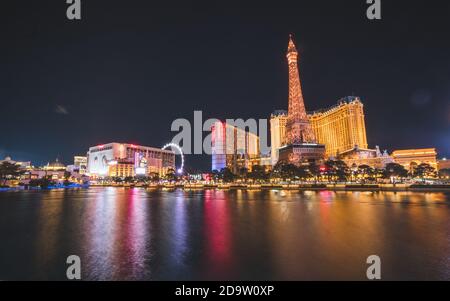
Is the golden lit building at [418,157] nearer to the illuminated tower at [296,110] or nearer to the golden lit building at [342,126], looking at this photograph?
the golden lit building at [342,126]

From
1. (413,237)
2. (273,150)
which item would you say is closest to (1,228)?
(413,237)

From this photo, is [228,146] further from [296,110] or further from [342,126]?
[342,126]

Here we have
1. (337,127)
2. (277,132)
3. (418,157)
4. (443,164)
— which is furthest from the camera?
(277,132)

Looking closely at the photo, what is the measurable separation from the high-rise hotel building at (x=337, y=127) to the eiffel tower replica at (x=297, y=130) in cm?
1653

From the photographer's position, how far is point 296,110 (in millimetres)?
116250

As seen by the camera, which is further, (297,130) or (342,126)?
(342,126)

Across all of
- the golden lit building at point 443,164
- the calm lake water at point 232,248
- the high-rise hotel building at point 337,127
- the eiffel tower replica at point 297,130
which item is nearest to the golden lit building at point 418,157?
the golden lit building at point 443,164

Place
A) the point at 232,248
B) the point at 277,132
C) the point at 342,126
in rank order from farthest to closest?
1. the point at 277,132
2. the point at 342,126
3. the point at 232,248

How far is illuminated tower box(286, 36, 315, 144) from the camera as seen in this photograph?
380ft

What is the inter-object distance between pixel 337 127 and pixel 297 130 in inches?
1267

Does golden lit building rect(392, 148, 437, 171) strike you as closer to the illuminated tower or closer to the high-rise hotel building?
the high-rise hotel building

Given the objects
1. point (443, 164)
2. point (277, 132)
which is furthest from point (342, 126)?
point (443, 164)

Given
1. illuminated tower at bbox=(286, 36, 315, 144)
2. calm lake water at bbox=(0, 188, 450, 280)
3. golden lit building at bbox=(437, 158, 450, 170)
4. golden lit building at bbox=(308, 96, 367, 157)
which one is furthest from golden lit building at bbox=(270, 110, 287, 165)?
calm lake water at bbox=(0, 188, 450, 280)
